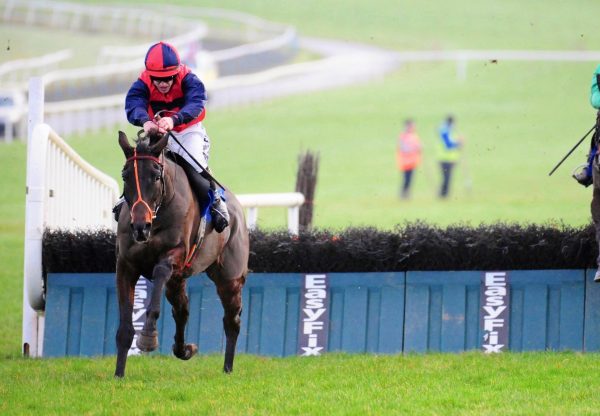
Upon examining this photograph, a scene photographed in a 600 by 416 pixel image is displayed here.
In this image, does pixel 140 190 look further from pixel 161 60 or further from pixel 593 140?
pixel 593 140

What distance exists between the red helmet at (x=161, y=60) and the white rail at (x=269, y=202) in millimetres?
3074

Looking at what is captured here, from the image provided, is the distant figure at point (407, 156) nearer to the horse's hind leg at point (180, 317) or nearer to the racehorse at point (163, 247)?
the racehorse at point (163, 247)

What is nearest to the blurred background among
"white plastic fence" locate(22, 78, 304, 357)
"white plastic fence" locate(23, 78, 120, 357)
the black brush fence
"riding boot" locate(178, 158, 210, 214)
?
"white plastic fence" locate(22, 78, 304, 357)

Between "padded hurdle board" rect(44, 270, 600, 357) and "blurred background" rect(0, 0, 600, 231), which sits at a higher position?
"blurred background" rect(0, 0, 600, 231)

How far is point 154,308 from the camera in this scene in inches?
354

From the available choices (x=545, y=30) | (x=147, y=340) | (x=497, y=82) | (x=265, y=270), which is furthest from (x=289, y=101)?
(x=147, y=340)

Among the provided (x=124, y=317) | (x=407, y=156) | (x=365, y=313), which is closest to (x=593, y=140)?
(x=365, y=313)

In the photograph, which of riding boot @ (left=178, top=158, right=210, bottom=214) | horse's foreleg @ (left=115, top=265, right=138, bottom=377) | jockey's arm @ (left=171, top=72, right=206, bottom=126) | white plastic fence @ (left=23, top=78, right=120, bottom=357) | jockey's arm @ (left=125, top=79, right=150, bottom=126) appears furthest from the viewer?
white plastic fence @ (left=23, top=78, right=120, bottom=357)

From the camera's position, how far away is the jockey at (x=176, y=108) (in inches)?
372

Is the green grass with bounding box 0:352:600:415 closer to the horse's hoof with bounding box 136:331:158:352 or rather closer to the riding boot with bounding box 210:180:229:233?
the horse's hoof with bounding box 136:331:158:352

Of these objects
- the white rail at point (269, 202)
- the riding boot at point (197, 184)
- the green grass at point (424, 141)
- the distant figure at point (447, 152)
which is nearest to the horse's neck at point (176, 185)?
the riding boot at point (197, 184)

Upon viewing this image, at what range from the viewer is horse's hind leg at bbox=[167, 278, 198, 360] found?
1000 cm

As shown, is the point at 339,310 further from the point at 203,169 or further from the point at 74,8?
the point at 74,8

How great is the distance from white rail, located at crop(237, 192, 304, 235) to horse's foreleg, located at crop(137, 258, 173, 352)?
3182mm
